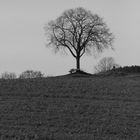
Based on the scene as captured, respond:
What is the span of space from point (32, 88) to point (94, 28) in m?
30.7

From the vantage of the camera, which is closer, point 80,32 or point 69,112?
point 69,112

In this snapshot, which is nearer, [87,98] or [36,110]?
[36,110]

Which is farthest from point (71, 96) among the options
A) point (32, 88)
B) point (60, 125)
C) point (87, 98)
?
point (60, 125)

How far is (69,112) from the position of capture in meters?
15.4

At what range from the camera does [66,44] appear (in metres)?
52.7

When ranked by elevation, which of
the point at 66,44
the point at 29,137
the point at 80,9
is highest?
the point at 80,9

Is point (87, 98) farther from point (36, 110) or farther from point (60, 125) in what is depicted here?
point (60, 125)

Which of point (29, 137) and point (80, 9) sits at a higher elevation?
point (80, 9)

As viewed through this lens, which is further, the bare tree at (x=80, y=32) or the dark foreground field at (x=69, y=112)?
the bare tree at (x=80, y=32)

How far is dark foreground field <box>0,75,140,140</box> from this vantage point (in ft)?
37.6

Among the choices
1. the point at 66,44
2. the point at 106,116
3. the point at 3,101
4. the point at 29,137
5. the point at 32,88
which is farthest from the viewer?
the point at 66,44

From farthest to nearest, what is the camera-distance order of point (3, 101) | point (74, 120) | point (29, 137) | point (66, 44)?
1. point (66, 44)
2. point (3, 101)
3. point (74, 120)
4. point (29, 137)

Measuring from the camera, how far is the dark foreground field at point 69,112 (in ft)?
37.6

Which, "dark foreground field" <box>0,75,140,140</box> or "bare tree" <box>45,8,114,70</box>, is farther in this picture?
"bare tree" <box>45,8,114,70</box>
